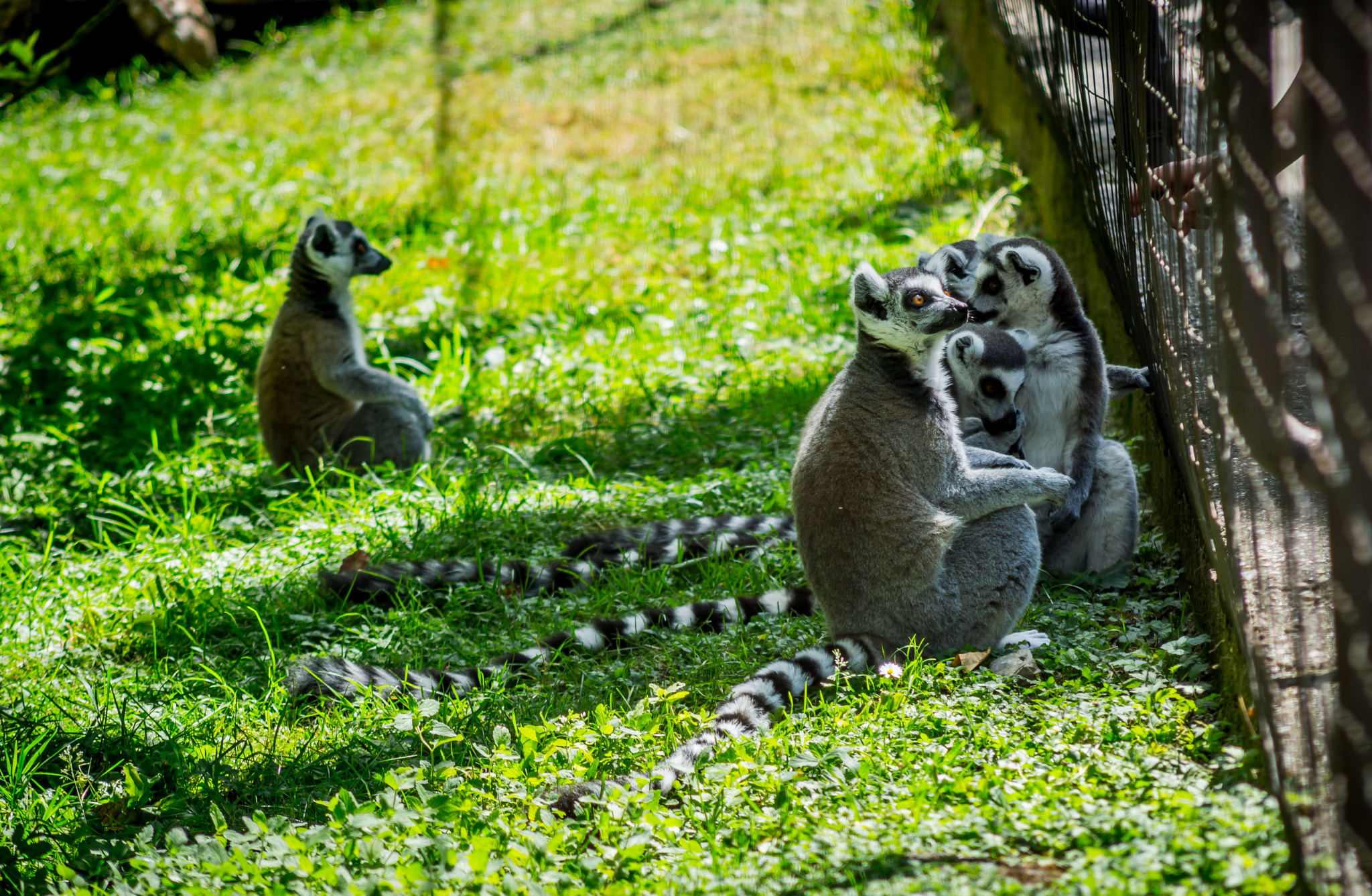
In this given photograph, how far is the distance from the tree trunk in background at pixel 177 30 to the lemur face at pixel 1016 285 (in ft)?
38.0

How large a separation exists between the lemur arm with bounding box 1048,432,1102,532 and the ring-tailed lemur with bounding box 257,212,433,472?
3237 millimetres

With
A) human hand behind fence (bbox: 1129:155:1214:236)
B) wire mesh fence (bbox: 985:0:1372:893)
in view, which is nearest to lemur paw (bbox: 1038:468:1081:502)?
wire mesh fence (bbox: 985:0:1372:893)

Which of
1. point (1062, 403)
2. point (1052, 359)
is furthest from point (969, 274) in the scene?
point (1062, 403)

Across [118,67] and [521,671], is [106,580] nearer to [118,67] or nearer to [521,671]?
[521,671]

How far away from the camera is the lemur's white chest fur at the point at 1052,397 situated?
3779 mm

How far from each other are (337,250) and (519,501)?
5.85ft

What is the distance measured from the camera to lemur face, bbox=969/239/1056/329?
154 inches

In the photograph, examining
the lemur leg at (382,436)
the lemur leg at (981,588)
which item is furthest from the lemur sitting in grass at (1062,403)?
the lemur leg at (382,436)

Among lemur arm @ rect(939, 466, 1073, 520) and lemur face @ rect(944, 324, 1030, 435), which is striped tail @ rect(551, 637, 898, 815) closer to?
lemur arm @ rect(939, 466, 1073, 520)

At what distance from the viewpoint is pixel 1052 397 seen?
3.84 metres

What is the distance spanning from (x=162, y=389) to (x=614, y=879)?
17.1 ft

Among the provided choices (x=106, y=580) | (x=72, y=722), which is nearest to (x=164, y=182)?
(x=106, y=580)

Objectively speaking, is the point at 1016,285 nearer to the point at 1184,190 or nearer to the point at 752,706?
the point at 1184,190

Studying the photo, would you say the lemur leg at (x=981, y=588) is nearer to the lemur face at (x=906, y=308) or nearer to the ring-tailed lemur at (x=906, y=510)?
the ring-tailed lemur at (x=906, y=510)
